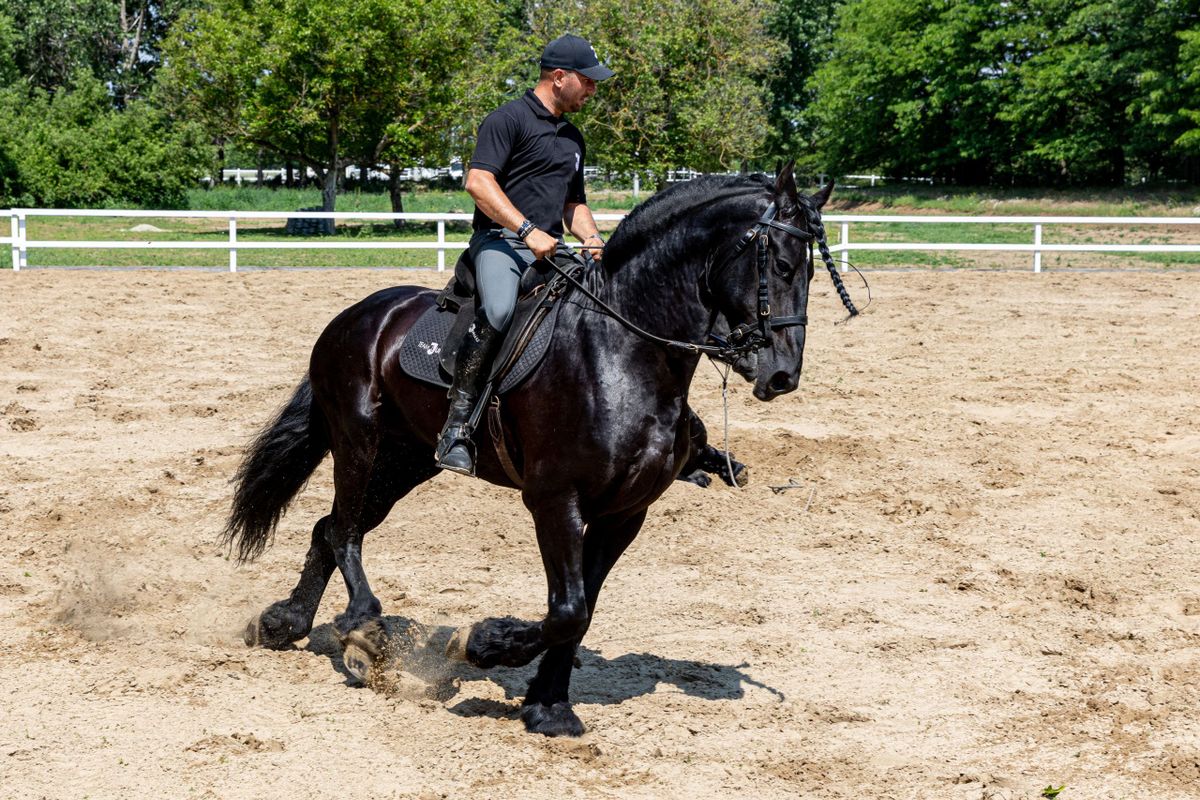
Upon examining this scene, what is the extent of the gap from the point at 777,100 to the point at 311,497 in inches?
2674

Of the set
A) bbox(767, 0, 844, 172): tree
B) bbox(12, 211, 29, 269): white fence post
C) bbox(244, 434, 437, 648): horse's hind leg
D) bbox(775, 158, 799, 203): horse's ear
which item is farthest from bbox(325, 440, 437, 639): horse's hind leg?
bbox(767, 0, 844, 172): tree

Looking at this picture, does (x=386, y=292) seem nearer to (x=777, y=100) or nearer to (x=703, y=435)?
(x=703, y=435)

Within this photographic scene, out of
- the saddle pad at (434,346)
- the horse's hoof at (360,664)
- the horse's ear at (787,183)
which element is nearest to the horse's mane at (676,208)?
the horse's ear at (787,183)

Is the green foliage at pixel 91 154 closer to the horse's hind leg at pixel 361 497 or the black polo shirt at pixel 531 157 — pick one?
the horse's hind leg at pixel 361 497

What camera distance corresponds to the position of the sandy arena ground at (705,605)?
4723mm

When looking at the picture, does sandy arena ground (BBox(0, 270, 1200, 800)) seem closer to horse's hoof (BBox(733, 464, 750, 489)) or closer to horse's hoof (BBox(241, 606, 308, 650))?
horse's hoof (BBox(241, 606, 308, 650))

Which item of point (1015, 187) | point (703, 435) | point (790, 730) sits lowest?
point (790, 730)

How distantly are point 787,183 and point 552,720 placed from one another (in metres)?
2.40

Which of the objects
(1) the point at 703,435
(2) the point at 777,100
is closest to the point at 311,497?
(1) the point at 703,435

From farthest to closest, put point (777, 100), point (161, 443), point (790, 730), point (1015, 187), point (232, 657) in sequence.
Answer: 1. point (777, 100)
2. point (1015, 187)
3. point (161, 443)
4. point (232, 657)
5. point (790, 730)

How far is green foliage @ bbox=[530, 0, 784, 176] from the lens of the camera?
35.6 meters

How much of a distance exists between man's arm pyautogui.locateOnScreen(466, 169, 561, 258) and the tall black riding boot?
40cm

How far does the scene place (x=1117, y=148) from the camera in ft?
159

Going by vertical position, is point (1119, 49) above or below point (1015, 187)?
above
